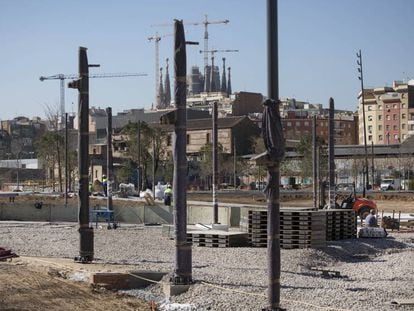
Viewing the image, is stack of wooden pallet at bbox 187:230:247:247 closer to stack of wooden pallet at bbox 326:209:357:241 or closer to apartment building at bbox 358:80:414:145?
stack of wooden pallet at bbox 326:209:357:241

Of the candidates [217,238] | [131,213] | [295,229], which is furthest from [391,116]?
[217,238]

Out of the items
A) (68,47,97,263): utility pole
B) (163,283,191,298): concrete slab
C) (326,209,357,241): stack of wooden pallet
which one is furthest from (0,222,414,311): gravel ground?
(68,47,97,263): utility pole

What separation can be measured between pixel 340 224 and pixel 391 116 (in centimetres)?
12289

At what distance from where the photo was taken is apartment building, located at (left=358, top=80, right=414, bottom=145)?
141750 mm

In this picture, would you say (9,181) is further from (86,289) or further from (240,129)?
(86,289)

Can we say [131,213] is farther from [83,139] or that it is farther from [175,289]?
[175,289]

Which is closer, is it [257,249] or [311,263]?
[311,263]

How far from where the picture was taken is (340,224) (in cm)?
2648

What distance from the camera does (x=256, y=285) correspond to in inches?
580

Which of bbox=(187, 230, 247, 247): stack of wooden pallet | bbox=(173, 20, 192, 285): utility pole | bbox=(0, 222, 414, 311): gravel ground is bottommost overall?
bbox=(0, 222, 414, 311): gravel ground

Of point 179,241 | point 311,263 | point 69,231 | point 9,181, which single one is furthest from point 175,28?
point 9,181

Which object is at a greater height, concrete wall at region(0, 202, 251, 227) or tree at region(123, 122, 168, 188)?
tree at region(123, 122, 168, 188)

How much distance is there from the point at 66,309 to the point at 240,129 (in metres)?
96.5

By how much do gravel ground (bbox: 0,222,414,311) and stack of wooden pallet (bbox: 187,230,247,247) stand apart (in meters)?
0.66
